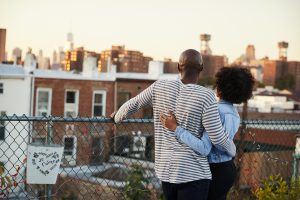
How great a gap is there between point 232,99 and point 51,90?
23.7 metres

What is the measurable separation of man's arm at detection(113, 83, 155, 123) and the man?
0.05 meters

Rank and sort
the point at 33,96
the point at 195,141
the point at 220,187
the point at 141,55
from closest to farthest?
the point at 195,141, the point at 220,187, the point at 33,96, the point at 141,55

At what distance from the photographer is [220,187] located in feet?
10.3

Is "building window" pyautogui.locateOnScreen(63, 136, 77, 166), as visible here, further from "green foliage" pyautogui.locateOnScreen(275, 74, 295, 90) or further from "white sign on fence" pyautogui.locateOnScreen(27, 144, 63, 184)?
"green foliage" pyautogui.locateOnScreen(275, 74, 295, 90)

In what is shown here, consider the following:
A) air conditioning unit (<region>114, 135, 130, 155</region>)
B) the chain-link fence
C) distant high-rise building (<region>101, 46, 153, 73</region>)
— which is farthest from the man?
distant high-rise building (<region>101, 46, 153, 73</region>)

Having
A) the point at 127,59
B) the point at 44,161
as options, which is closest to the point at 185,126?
the point at 44,161

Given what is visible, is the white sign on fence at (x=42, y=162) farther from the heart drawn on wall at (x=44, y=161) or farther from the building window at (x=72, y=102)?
the building window at (x=72, y=102)

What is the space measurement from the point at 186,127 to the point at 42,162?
1.29 m

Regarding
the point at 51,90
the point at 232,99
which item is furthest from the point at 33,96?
the point at 232,99

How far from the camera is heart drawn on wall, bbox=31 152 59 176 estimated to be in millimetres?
3549

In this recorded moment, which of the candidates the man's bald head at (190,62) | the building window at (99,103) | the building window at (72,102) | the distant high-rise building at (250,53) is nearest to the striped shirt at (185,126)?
the man's bald head at (190,62)

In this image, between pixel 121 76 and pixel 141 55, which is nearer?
pixel 121 76

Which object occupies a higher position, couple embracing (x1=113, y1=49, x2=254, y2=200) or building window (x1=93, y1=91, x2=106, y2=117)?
couple embracing (x1=113, y1=49, x2=254, y2=200)

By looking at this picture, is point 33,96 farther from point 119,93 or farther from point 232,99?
point 232,99
